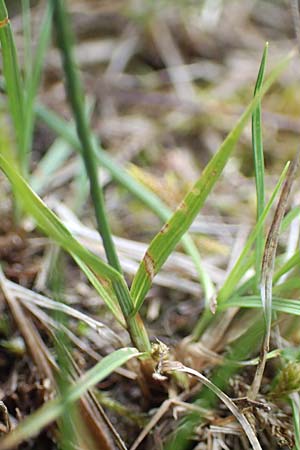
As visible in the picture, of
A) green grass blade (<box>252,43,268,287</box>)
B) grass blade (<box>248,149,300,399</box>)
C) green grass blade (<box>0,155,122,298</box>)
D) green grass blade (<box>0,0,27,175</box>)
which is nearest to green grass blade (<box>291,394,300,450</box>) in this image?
grass blade (<box>248,149,300,399</box>)

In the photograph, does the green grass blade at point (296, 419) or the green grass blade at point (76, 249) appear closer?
the green grass blade at point (76, 249)

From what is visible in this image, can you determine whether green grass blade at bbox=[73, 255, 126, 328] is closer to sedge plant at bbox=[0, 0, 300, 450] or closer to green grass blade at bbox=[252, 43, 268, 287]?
sedge plant at bbox=[0, 0, 300, 450]

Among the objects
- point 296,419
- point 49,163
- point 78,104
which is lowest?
point 296,419

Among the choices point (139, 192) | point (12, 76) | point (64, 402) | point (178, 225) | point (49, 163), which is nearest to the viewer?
point (64, 402)

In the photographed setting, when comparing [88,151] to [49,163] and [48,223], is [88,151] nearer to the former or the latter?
[48,223]

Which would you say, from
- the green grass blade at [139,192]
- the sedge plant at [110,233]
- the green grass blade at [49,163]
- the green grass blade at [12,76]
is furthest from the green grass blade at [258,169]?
the green grass blade at [49,163]

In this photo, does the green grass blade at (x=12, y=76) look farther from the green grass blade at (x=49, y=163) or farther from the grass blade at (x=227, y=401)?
the grass blade at (x=227, y=401)

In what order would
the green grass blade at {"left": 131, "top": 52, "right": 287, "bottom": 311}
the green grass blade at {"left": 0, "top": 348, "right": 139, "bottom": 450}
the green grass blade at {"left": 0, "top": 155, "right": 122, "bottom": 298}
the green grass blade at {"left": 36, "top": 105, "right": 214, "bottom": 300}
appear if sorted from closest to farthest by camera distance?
the green grass blade at {"left": 0, "top": 348, "right": 139, "bottom": 450}
the green grass blade at {"left": 0, "top": 155, "right": 122, "bottom": 298}
the green grass blade at {"left": 131, "top": 52, "right": 287, "bottom": 311}
the green grass blade at {"left": 36, "top": 105, "right": 214, "bottom": 300}

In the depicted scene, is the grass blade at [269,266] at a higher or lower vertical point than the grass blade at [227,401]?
higher

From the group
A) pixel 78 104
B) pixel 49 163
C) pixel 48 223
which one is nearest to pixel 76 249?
pixel 48 223
